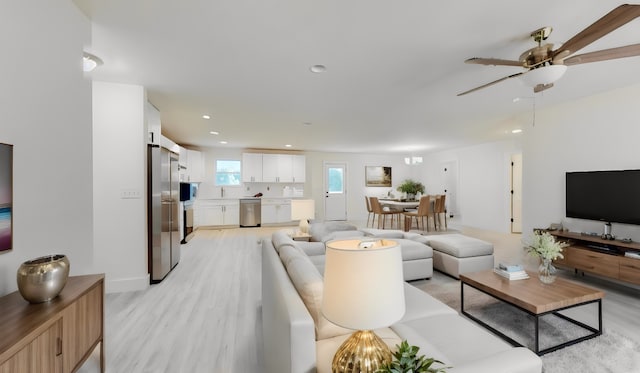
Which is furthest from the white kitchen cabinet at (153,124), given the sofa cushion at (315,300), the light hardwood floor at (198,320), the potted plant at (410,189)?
the potted plant at (410,189)

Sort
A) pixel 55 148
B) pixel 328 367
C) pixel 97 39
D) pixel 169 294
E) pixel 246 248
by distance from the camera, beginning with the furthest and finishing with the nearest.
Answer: pixel 246 248, pixel 169 294, pixel 97 39, pixel 55 148, pixel 328 367

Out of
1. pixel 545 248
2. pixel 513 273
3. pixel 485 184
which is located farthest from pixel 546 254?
pixel 485 184

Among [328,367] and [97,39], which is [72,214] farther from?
[328,367]

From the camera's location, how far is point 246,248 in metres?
5.16

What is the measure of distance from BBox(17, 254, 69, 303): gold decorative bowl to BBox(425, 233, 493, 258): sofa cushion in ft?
12.0

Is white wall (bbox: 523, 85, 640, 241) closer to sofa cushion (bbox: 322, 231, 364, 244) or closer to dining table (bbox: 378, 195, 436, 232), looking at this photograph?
dining table (bbox: 378, 195, 436, 232)

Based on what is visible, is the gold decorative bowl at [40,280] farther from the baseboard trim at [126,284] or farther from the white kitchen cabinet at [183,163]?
the white kitchen cabinet at [183,163]

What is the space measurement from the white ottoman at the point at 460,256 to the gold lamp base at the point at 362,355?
2770mm

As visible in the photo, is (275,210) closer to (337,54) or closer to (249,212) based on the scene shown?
(249,212)

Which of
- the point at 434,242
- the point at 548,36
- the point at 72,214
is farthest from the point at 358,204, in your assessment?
the point at 72,214

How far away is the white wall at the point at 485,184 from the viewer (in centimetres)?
648

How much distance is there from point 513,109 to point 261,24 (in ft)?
13.4

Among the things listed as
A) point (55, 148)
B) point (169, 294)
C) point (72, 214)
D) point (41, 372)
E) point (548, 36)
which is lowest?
point (169, 294)

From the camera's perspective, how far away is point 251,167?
789 cm
